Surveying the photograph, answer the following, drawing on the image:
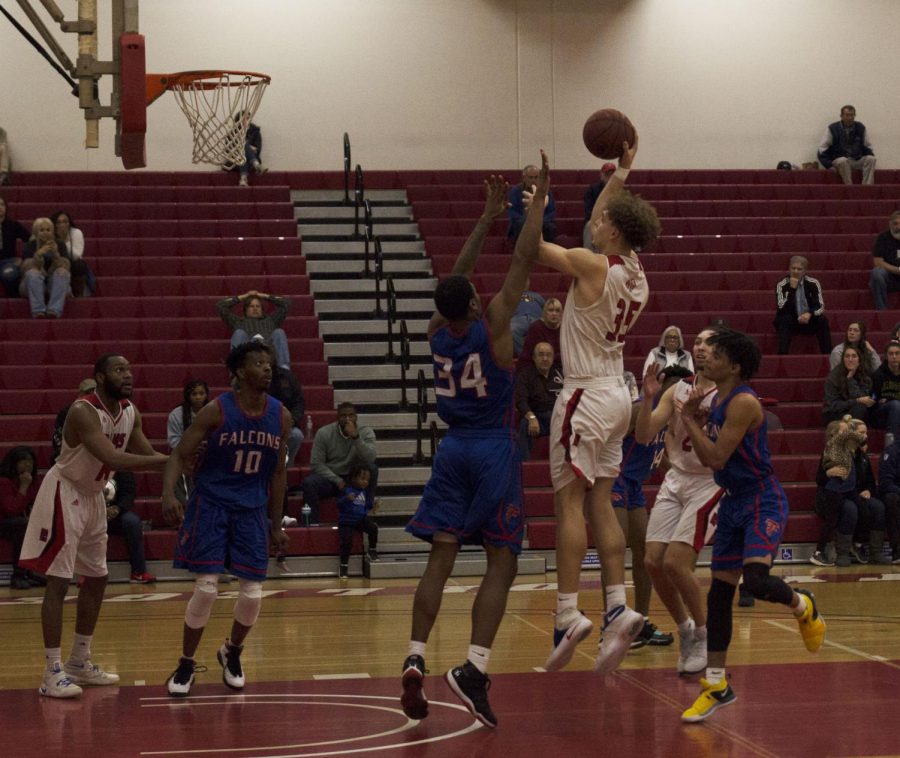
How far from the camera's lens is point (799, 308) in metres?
14.5

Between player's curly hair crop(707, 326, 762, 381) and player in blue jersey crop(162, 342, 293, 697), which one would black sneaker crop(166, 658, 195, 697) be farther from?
player's curly hair crop(707, 326, 762, 381)

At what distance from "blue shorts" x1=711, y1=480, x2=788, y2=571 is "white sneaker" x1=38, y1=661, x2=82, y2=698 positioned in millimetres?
3172

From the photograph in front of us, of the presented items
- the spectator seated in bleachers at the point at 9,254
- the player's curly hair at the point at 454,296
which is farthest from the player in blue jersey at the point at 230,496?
the spectator seated in bleachers at the point at 9,254

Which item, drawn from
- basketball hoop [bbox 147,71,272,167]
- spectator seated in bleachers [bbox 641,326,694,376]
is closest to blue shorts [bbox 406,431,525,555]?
basketball hoop [bbox 147,71,272,167]

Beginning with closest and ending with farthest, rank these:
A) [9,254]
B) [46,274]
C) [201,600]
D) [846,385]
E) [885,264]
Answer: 1. [201,600]
2. [846,385]
3. [46,274]
4. [9,254]
5. [885,264]

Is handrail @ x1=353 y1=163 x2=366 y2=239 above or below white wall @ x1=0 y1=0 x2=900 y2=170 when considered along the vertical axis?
below

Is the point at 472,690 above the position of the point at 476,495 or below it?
below

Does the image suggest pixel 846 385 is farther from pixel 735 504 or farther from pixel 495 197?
pixel 495 197

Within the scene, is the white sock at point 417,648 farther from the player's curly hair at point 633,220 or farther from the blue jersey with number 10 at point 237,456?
the player's curly hair at point 633,220

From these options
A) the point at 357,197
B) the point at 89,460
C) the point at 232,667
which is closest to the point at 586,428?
the point at 232,667

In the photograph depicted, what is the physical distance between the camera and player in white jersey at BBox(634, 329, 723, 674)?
6707mm

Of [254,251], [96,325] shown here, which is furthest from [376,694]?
[254,251]

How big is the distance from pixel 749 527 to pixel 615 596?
66 centimetres

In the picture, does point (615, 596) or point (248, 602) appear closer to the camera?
point (615, 596)
